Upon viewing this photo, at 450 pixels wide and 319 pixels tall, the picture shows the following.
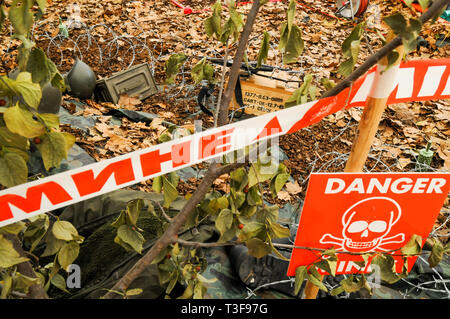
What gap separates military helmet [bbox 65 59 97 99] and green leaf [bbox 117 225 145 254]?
3356 millimetres

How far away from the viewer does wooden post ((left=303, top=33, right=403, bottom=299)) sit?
1435 millimetres

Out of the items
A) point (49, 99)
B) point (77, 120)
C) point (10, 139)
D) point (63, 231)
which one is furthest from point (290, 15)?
point (77, 120)

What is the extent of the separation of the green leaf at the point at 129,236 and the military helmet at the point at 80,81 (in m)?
3.36

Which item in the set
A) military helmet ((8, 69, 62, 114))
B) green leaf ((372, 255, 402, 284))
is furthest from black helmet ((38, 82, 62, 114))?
green leaf ((372, 255, 402, 284))

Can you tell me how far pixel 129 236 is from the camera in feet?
4.35

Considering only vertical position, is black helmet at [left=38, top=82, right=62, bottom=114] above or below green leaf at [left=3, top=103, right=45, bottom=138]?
below

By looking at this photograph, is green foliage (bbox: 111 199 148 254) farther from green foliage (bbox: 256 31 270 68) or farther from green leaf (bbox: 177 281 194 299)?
green foliage (bbox: 256 31 270 68)

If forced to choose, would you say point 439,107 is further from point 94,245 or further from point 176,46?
point 94,245

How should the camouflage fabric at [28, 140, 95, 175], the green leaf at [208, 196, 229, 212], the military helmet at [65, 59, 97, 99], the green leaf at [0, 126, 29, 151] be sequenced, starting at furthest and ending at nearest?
the military helmet at [65, 59, 97, 99] → the camouflage fabric at [28, 140, 95, 175] → the green leaf at [208, 196, 229, 212] → the green leaf at [0, 126, 29, 151]

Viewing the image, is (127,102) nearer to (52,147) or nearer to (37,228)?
(37,228)

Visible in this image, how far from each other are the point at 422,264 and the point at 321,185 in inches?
51.9

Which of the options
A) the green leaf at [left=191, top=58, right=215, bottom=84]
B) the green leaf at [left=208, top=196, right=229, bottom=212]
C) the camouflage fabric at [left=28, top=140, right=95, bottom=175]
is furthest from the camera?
the camouflage fabric at [left=28, top=140, right=95, bottom=175]

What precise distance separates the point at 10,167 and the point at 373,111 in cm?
132
